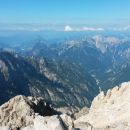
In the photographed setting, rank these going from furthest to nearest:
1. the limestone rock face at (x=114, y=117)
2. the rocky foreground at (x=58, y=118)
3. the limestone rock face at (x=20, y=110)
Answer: the limestone rock face at (x=20, y=110)
the limestone rock face at (x=114, y=117)
the rocky foreground at (x=58, y=118)

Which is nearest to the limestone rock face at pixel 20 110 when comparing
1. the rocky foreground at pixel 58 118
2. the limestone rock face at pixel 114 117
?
the rocky foreground at pixel 58 118

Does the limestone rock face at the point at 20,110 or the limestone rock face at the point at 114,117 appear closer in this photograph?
the limestone rock face at the point at 114,117

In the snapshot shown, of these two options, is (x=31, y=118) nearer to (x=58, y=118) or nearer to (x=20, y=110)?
(x=20, y=110)

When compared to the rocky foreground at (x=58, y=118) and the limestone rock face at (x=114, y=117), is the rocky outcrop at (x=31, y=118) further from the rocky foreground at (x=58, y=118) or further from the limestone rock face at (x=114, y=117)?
the limestone rock face at (x=114, y=117)

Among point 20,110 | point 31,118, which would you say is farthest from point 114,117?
point 20,110

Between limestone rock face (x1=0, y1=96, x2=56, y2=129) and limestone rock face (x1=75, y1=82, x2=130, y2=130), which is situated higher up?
limestone rock face (x1=75, y1=82, x2=130, y2=130)

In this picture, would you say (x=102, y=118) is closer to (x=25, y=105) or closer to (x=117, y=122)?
(x=117, y=122)

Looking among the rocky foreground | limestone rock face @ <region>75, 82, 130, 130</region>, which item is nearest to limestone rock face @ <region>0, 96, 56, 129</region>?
the rocky foreground

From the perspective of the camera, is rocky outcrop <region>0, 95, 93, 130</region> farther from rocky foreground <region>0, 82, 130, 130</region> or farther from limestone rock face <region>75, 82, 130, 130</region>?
limestone rock face <region>75, 82, 130, 130</region>

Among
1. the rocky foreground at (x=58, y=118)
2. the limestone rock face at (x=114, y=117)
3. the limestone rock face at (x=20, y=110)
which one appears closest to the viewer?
the rocky foreground at (x=58, y=118)

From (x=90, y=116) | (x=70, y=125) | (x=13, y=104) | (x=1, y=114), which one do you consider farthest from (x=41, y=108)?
(x=70, y=125)
